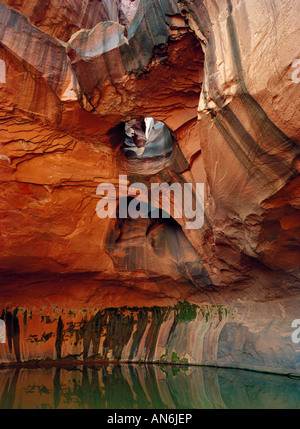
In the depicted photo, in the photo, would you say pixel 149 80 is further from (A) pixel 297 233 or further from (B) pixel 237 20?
(A) pixel 297 233

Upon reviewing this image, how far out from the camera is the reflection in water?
15.5 feet

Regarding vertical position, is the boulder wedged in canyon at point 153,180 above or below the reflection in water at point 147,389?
above

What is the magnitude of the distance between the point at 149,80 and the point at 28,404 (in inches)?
194

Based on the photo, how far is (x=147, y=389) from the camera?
18.4ft

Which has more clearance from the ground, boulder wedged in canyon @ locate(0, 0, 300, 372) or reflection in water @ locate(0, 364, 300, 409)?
boulder wedged in canyon @ locate(0, 0, 300, 372)

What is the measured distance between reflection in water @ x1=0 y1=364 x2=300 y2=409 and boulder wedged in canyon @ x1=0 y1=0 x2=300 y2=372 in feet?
1.67

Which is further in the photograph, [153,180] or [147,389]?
[153,180]

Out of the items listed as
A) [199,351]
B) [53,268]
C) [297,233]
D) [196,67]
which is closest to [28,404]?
[53,268]

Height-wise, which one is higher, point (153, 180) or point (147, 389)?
point (153, 180)

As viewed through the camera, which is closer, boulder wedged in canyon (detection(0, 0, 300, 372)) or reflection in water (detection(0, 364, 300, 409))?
boulder wedged in canyon (detection(0, 0, 300, 372))

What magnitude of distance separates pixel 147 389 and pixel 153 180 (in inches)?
141

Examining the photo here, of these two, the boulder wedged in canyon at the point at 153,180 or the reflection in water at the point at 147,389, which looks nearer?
the boulder wedged in canyon at the point at 153,180

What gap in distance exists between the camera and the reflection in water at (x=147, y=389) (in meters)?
4.73

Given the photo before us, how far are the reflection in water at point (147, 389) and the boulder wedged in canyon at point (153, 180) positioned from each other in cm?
51
